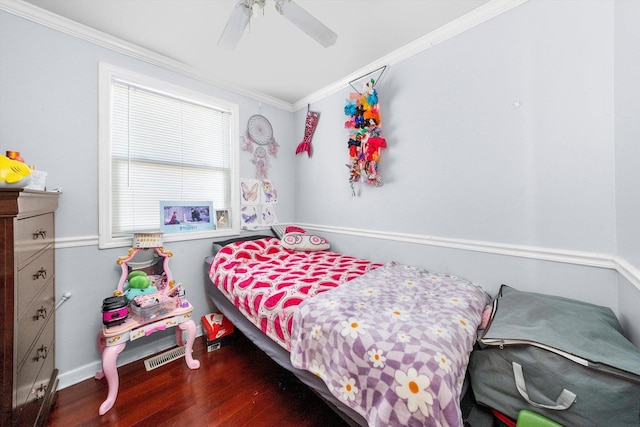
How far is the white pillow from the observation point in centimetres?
238

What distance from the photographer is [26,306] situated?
0.99m

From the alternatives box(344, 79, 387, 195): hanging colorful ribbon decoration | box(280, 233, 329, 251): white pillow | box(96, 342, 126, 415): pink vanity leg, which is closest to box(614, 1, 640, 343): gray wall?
box(344, 79, 387, 195): hanging colorful ribbon decoration

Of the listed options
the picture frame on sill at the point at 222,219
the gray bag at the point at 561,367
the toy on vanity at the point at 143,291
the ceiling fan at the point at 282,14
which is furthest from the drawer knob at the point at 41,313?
the gray bag at the point at 561,367

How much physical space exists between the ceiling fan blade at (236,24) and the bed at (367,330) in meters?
1.48

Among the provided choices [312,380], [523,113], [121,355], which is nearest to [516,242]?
[523,113]

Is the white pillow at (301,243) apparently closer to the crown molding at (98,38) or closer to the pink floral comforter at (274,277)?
the pink floral comforter at (274,277)

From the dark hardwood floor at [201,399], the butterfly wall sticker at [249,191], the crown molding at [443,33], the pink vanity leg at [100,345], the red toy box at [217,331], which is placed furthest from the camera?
the butterfly wall sticker at [249,191]

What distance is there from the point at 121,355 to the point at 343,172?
2429 mm

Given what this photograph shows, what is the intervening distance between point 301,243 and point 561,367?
192 centimetres

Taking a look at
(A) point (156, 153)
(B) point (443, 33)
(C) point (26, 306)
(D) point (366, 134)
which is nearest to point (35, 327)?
(C) point (26, 306)

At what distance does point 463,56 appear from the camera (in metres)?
1.60

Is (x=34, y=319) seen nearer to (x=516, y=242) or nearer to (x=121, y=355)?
(x=121, y=355)

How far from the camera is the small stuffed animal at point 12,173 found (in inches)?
31.8

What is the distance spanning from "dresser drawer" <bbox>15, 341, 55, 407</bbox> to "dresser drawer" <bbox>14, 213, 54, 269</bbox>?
19.0 inches
